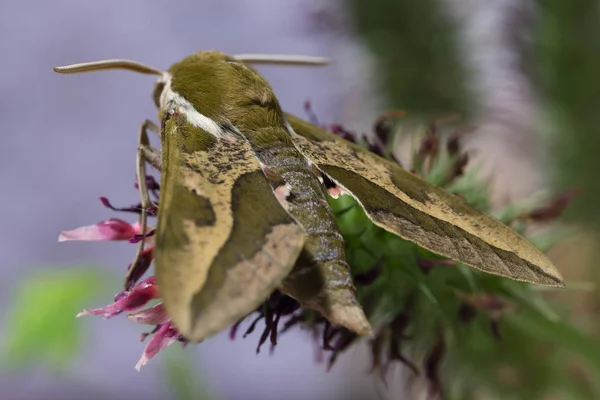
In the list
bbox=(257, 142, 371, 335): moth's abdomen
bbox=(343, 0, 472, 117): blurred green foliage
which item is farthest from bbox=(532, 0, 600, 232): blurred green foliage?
A: bbox=(257, 142, 371, 335): moth's abdomen

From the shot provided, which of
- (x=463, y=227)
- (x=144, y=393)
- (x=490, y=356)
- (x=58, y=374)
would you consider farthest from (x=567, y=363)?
(x=144, y=393)

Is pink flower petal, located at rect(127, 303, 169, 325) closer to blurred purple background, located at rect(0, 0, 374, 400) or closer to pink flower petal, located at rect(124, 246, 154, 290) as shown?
pink flower petal, located at rect(124, 246, 154, 290)

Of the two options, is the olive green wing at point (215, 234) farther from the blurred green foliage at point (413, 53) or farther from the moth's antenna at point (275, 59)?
the blurred green foliage at point (413, 53)

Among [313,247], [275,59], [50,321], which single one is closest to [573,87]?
[275,59]

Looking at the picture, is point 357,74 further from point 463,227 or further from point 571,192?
point 463,227

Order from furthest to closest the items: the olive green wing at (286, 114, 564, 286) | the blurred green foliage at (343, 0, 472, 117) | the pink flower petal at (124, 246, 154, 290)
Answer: the blurred green foliage at (343, 0, 472, 117)
the pink flower petal at (124, 246, 154, 290)
the olive green wing at (286, 114, 564, 286)
